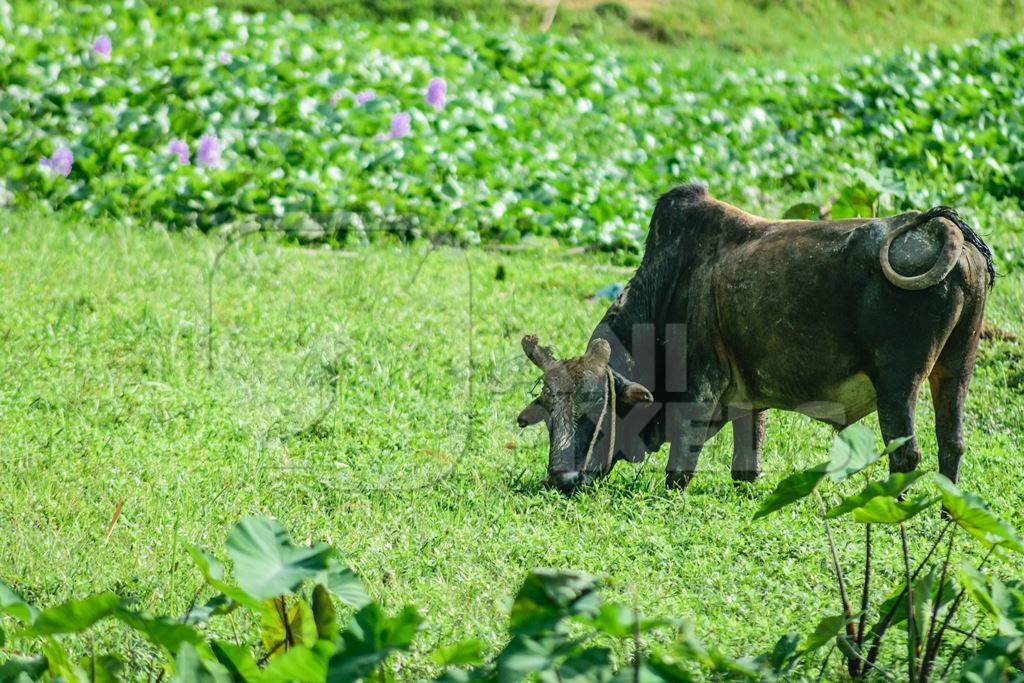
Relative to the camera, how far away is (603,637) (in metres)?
4.65

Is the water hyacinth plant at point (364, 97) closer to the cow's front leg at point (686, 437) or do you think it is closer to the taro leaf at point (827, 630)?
the cow's front leg at point (686, 437)

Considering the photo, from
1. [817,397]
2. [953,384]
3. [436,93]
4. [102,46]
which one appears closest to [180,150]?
[102,46]

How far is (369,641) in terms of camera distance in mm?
3355

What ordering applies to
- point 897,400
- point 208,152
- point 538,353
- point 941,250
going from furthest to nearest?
point 208,152 → point 538,353 → point 897,400 → point 941,250

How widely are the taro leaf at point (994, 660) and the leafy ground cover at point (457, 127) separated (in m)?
5.94

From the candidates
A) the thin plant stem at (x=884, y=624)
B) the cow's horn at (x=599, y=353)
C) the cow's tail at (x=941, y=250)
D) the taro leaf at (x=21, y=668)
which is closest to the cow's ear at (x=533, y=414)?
the cow's horn at (x=599, y=353)

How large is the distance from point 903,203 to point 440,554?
6239 millimetres

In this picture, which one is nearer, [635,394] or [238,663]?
[238,663]

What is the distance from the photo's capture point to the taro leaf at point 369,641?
10.5 feet

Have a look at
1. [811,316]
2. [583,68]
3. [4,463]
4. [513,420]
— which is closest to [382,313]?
[513,420]

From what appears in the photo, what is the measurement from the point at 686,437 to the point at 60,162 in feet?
21.8

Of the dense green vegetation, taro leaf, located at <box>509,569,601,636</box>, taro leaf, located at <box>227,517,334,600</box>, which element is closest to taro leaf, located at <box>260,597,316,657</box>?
the dense green vegetation

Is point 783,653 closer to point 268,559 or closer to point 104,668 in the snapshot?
point 268,559

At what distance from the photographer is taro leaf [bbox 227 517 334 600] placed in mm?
3264
